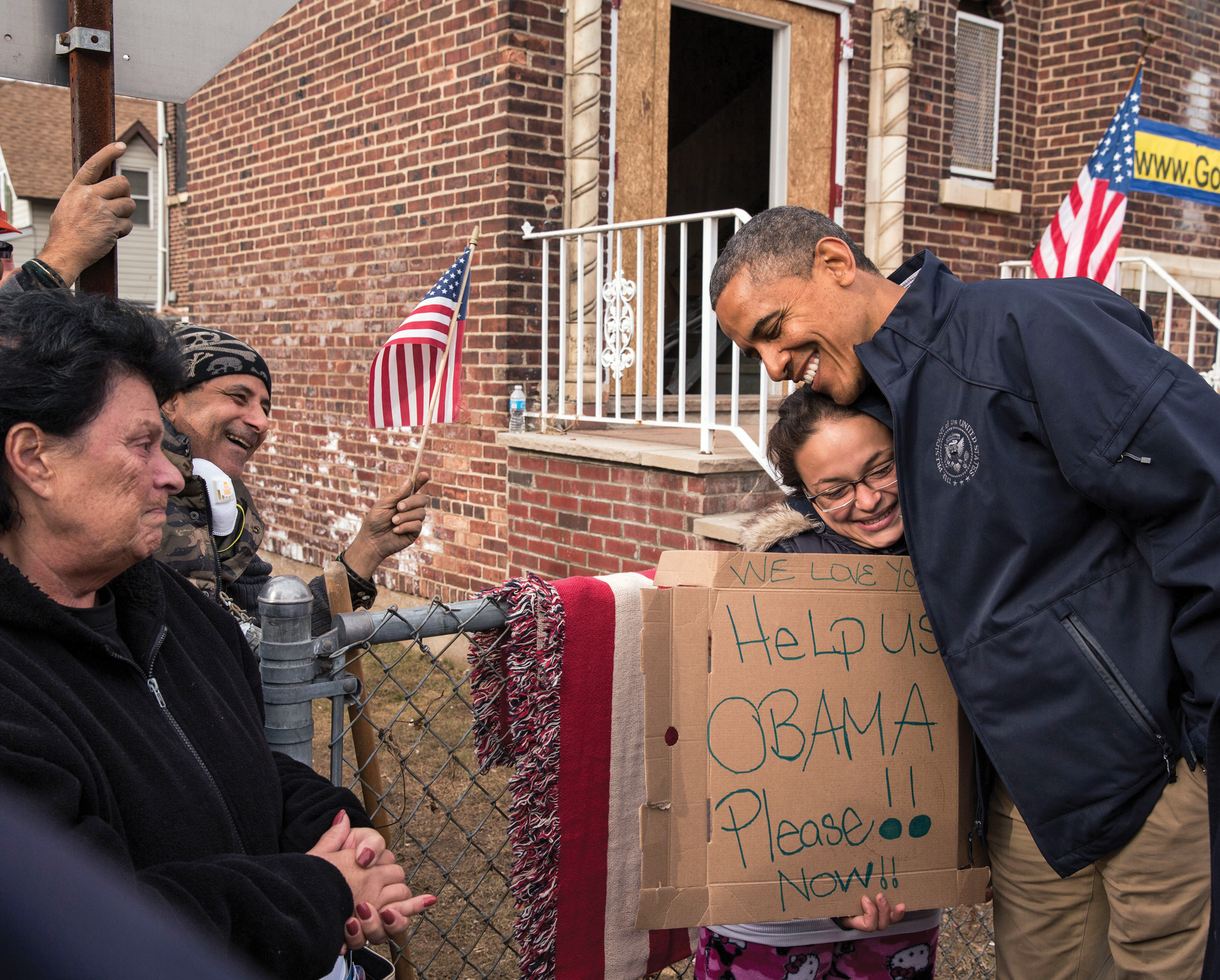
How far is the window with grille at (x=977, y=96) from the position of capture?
7.59 meters

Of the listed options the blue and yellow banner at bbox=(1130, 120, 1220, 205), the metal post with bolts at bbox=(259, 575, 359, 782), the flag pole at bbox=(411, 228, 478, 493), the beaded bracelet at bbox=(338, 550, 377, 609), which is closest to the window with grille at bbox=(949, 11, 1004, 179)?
the blue and yellow banner at bbox=(1130, 120, 1220, 205)

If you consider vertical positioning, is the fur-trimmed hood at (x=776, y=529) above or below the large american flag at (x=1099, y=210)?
below

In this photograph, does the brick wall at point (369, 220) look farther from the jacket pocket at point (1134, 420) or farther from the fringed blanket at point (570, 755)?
the jacket pocket at point (1134, 420)

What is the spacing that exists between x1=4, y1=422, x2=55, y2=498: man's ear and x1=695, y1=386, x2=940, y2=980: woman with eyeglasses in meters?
1.13

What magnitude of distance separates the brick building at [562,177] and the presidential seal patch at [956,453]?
81.0 inches

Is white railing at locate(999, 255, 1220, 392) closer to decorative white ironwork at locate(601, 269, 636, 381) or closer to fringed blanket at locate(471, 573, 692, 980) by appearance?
decorative white ironwork at locate(601, 269, 636, 381)

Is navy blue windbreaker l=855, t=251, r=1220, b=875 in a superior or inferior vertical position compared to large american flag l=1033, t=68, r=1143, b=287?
inferior

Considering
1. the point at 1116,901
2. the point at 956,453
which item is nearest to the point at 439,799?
the point at 1116,901

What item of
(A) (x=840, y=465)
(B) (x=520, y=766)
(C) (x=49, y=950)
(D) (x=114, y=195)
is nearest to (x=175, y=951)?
(C) (x=49, y=950)

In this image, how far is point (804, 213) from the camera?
1.82m

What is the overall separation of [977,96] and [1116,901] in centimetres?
744

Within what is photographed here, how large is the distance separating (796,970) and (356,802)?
866 millimetres

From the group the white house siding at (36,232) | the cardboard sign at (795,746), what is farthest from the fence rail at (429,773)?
the white house siding at (36,232)

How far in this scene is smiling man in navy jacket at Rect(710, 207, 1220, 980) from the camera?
141 cm
